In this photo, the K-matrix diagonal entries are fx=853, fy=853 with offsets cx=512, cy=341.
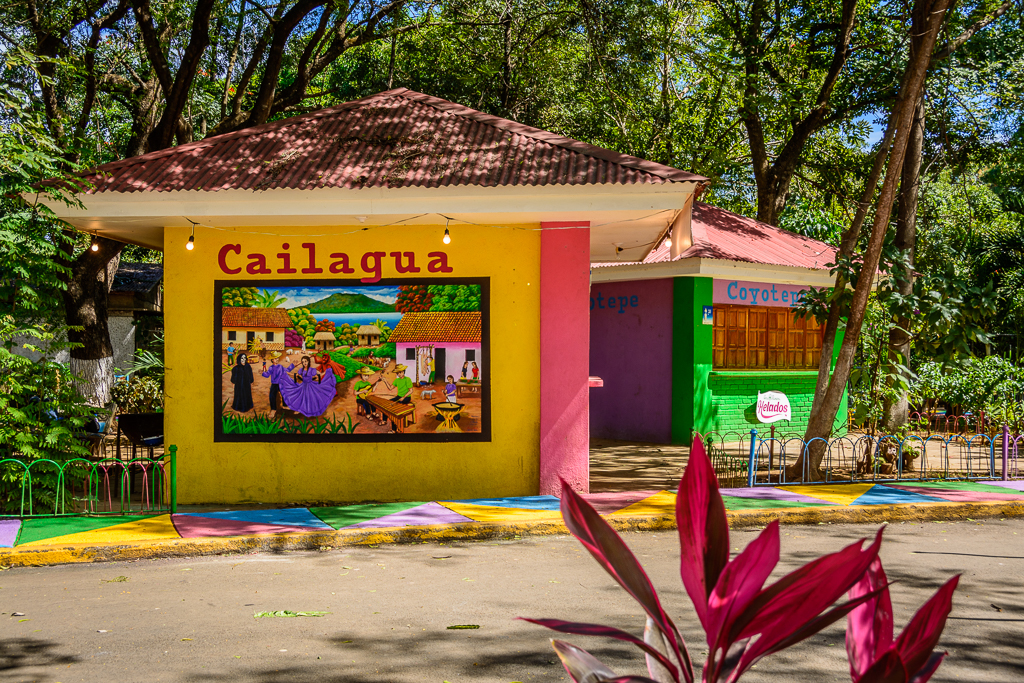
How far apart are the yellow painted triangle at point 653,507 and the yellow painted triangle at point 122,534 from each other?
13.7 ft

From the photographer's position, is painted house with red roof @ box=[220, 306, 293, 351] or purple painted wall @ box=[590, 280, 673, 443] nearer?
painted house with red roof @ box=[220, 306, 293, 351]

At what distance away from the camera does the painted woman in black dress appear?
30.7ft

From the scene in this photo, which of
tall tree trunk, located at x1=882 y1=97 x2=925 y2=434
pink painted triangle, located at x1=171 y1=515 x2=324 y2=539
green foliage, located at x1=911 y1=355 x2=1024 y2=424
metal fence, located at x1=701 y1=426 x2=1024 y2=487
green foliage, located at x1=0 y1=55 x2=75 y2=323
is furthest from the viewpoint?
green foliage, located at x1=911 y1=355 x2=1024 y2=424

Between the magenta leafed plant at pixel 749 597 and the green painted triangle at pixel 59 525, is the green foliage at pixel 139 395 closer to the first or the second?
the green painted triangle at pixel 59 525

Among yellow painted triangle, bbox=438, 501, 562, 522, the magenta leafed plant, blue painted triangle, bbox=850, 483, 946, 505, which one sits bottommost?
yellow painted triangle, bbox=438, 501, 562, 522

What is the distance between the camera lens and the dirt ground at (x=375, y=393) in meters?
9.34

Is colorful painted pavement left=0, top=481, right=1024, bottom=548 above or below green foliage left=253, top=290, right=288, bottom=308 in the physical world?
below

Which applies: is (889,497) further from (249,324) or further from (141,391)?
(141,391)

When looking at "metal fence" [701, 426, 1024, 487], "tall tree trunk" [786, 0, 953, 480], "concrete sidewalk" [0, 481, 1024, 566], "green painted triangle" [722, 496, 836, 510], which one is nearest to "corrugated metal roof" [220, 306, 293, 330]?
"concrete sidewalk" [0, 481, 1024, 566]

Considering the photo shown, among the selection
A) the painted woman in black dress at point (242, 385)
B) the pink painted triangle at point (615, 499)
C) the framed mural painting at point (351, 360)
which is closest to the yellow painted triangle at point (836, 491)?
the pink painted triangle at point (615, 499)

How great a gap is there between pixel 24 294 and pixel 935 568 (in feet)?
28.0

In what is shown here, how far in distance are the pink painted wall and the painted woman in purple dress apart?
7.75 ft

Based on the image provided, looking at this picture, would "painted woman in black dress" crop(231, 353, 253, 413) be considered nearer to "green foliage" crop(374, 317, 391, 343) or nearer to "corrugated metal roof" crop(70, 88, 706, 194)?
"green foliage" crop(374, 317, 391, 343)

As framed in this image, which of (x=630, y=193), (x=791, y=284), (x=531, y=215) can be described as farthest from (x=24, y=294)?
(x=791, y=284)
